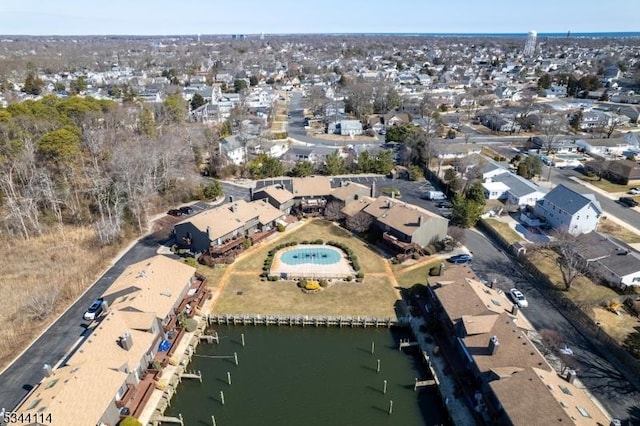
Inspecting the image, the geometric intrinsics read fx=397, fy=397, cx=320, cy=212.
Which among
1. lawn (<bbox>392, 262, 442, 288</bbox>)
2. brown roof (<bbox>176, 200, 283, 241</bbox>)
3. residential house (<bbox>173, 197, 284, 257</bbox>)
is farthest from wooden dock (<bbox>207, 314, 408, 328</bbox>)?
brown roof (<bbox>176, 200, 283, 241</bbox>)

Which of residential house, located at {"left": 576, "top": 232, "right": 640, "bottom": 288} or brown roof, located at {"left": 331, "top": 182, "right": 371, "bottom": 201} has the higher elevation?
brown roof, located at {"left": 331, "top": 182, "right": 371, "bottom": 201}

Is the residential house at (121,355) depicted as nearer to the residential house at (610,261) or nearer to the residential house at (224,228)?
the residential house at (224,228)

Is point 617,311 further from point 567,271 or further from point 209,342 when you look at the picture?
point 209,342

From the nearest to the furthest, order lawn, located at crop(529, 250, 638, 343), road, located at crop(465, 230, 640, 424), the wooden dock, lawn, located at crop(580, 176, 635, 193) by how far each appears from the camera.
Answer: road, located at crop(465, 230, 640, 424)
lawn, located at crop(529, 250, 638, 343)
the wooden dock
lawn, located at crop(580, 176, 635, 193)

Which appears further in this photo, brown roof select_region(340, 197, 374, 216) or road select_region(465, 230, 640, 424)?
brown roof select_region(340, 197, 374, 216)

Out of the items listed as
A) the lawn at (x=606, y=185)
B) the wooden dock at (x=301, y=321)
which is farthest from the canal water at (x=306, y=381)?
the lawn at (x=606, y=185)

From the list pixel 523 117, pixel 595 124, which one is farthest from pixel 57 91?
pixel 595 124

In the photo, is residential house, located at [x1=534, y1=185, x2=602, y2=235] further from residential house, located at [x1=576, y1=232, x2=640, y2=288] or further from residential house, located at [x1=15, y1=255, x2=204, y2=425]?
residential house, located at [x1=15, y1=255, x2=204, y2=425]
